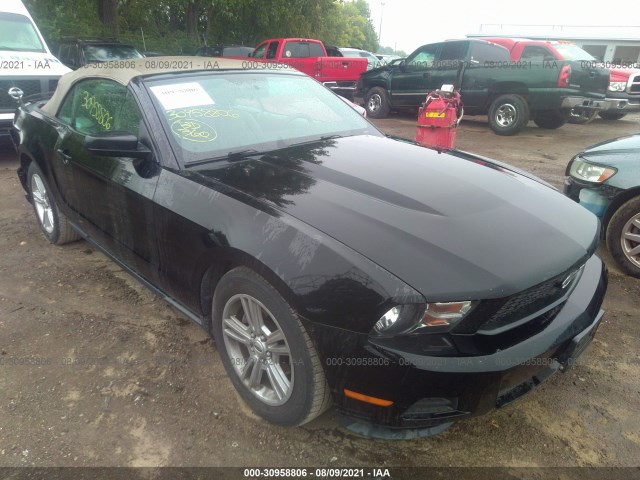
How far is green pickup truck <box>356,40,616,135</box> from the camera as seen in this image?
903 centimetres

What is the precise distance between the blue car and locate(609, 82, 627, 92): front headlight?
24.8 feet

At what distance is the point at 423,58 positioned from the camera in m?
10.8

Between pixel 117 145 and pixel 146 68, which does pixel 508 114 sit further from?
pixel 117 145

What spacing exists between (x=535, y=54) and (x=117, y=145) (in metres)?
9.27

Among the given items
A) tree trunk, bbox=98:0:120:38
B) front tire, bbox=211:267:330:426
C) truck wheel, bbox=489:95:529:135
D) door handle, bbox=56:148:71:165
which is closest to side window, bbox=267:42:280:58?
truck wheel, bbox=489:95:529:135

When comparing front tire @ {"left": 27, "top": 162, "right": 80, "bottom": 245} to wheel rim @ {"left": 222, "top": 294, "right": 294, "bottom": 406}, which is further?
front tire @ {"left": 27, "top": 162, "right": 80, "bottom": 245}

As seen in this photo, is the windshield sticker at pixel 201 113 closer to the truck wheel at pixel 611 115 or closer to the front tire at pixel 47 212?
the front tire at pixel 47 212

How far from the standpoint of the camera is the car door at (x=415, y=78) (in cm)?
1067

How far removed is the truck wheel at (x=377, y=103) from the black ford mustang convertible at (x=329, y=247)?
8.91m

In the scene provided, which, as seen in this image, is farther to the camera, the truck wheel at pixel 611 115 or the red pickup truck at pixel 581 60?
the truck wheel at pixel 611 115

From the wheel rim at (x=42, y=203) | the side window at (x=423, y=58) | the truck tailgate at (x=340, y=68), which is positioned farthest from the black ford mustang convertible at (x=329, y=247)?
the truck tailgate at (x=340, y=68)

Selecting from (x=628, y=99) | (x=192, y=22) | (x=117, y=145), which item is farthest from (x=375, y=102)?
A: (x=192, y=22)

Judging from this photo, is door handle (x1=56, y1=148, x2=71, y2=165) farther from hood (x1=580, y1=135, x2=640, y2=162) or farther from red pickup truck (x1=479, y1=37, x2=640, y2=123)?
red pickup truck (x1=479, y1=37, x2=640, y2=123)

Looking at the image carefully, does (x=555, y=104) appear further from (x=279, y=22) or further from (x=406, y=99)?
(x=279, y=22)
